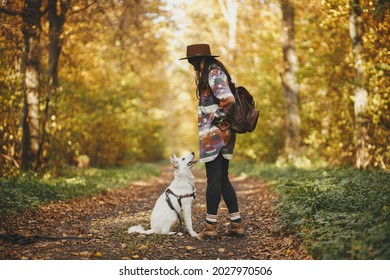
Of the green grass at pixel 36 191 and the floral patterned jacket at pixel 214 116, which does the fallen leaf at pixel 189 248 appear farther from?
the green grass at pixel 36 191

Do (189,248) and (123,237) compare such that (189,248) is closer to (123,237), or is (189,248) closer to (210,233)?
(210,233)

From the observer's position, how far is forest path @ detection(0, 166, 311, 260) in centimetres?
471

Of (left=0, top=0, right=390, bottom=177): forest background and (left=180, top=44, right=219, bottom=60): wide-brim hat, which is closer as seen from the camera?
(left=180, top=44, right=219, bottom=60): wide-brim hat

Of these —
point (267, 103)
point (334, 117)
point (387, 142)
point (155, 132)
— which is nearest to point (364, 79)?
point (387, 142)

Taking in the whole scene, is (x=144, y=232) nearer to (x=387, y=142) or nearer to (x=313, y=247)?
(x=313, y=247)

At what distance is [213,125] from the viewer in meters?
5.21

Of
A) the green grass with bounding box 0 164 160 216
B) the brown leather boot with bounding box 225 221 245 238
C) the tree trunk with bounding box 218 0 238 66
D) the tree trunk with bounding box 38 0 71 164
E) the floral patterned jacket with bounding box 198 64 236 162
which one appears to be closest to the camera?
the floral patterned jacket with bounding box 198 64 236 162

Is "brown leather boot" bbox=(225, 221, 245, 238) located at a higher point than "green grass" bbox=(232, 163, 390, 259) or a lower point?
lower

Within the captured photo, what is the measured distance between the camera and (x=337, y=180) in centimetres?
Result: 714

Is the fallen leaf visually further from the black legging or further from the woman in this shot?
the black legging

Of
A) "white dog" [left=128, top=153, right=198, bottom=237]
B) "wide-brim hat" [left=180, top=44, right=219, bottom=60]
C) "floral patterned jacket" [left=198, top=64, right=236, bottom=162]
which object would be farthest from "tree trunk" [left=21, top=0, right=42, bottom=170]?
"floral patterned jacket" [left=198, top=64, right=236, bottom=162]

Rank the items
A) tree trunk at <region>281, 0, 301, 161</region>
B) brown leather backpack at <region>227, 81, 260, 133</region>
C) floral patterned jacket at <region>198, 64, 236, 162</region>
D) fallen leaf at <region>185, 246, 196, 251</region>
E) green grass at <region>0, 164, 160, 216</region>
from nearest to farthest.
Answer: fallen leaf at <region>185, 246, 196, 251</region>
floral patterned jacket at <region>198, 64, 236, 162</region>
brown leather backpack at <region>227, 81, 260, 133</region>
green grass at <region>0, 164, 160, 216</region>
tree trunk at <region>281, 0, 301, 161</region>

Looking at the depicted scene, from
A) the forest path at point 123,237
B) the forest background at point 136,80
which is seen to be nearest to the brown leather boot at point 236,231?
the forest path at point 123,237

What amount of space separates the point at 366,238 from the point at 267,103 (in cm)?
1249
